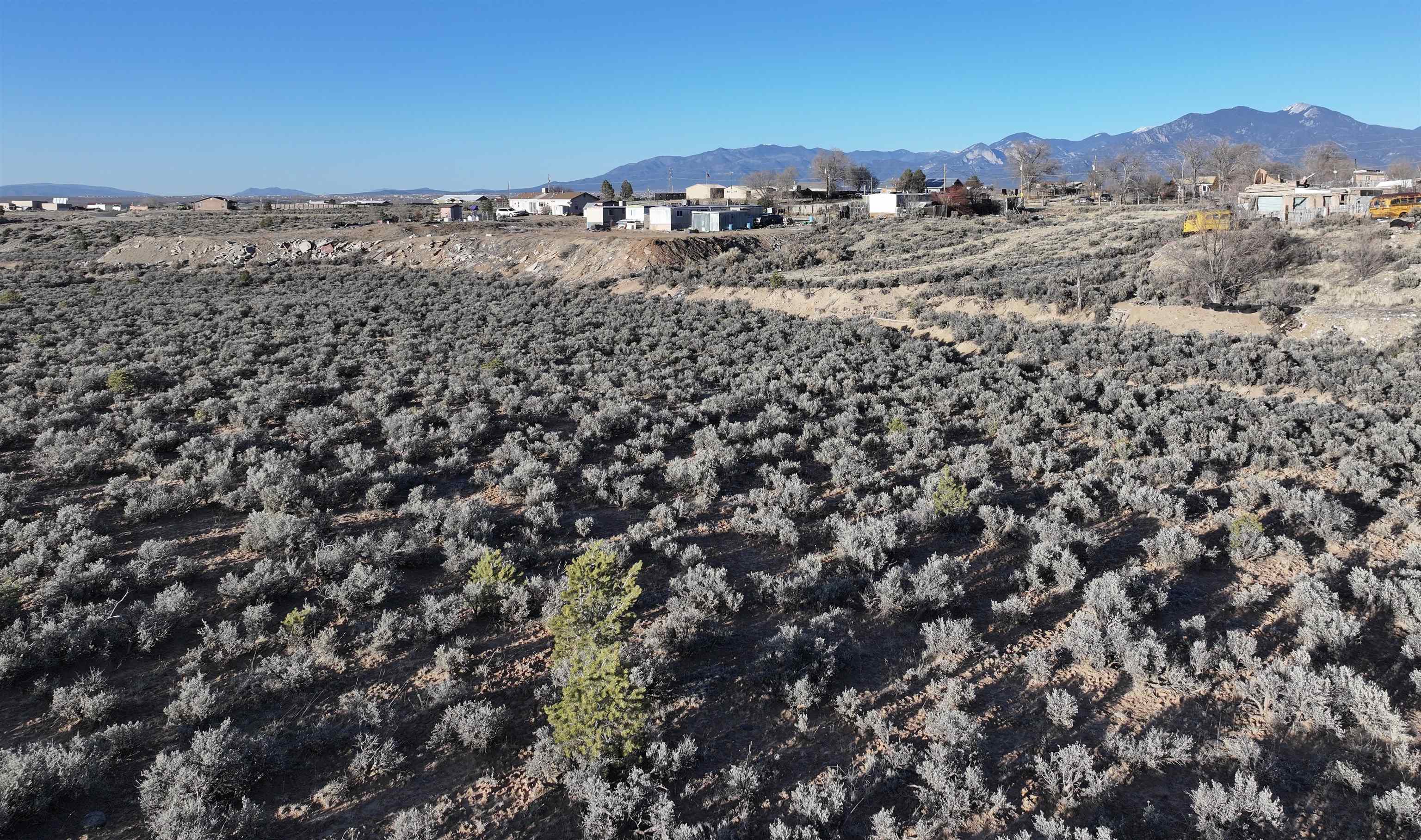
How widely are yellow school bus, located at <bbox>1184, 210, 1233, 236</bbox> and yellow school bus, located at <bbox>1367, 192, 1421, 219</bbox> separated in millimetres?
9247

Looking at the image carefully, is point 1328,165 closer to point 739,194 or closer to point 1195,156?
point 1195,156

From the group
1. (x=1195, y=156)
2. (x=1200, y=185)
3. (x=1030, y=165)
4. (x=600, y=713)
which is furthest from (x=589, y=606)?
(x=1200, y=185)

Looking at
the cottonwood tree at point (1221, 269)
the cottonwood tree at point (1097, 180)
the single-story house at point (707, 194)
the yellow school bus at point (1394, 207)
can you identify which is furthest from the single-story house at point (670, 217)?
the cottonwood tree at point (1097, 180)

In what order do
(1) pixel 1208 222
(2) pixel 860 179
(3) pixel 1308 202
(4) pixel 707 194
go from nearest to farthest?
(1) pixel 1208 222
(3) pixel 1308 202
(4) pixel 707 194
(2) pixel 860 179

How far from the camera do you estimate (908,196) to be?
217ft

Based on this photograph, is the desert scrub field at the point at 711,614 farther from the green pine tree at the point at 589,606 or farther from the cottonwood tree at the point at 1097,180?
the cottonwood tree at the point at 1097,180

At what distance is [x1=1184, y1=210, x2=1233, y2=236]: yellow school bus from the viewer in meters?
27.5

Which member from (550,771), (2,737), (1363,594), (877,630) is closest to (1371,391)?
(1363,594)

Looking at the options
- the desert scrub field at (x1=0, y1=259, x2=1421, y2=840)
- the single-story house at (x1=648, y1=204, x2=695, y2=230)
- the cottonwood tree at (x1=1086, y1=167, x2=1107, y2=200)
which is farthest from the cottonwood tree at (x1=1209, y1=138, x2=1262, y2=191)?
the desert scrub field at (x1=0, y1=259, x2=1421, y2=840)

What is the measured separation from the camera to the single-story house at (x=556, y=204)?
95750 millimetres

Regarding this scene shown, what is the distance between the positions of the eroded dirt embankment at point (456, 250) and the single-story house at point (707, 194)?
58765mm

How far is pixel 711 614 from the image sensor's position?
23.8ft

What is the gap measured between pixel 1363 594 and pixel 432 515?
11.1m

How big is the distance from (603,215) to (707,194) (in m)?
51.2
